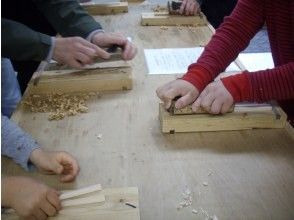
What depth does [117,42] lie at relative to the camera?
51.2 inches

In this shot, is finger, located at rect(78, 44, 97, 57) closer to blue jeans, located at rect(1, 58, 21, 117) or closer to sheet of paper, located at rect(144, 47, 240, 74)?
sheet of paper, located at rect(144, 47, 240, 74)

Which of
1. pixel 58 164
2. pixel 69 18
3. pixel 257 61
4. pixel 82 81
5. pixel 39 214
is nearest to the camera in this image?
pixel 39 214

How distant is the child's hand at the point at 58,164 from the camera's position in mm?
753

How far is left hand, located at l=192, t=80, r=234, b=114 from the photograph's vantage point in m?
0.89

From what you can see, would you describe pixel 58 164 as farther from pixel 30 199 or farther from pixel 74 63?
pixel 74 63

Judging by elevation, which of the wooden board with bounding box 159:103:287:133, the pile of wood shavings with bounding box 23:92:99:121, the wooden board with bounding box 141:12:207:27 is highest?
the wooden board with bounding box 159:103:287:133

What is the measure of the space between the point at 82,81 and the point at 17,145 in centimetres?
36

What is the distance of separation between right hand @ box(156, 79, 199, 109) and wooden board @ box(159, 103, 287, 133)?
0.04 metres

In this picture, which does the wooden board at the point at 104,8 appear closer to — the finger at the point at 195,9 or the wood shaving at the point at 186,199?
the finger at the point at 195,9

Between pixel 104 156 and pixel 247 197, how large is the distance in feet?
1.05

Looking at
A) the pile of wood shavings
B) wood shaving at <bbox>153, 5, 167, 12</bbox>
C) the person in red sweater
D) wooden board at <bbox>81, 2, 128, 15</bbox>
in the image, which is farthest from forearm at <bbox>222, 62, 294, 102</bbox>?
wooden board at <bbox>81, 2, 128, 15</bbox>

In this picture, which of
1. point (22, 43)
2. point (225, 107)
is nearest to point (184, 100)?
point (225, 107)

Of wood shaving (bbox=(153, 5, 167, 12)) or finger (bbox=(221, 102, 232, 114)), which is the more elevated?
finger (bbox=(221, 102, 232, 114))

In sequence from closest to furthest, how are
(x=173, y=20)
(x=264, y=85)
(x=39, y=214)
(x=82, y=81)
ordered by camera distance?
(x=39, y=214)
(x=264, y=85)
(x=82, y=81)
(x=173, y=20)
